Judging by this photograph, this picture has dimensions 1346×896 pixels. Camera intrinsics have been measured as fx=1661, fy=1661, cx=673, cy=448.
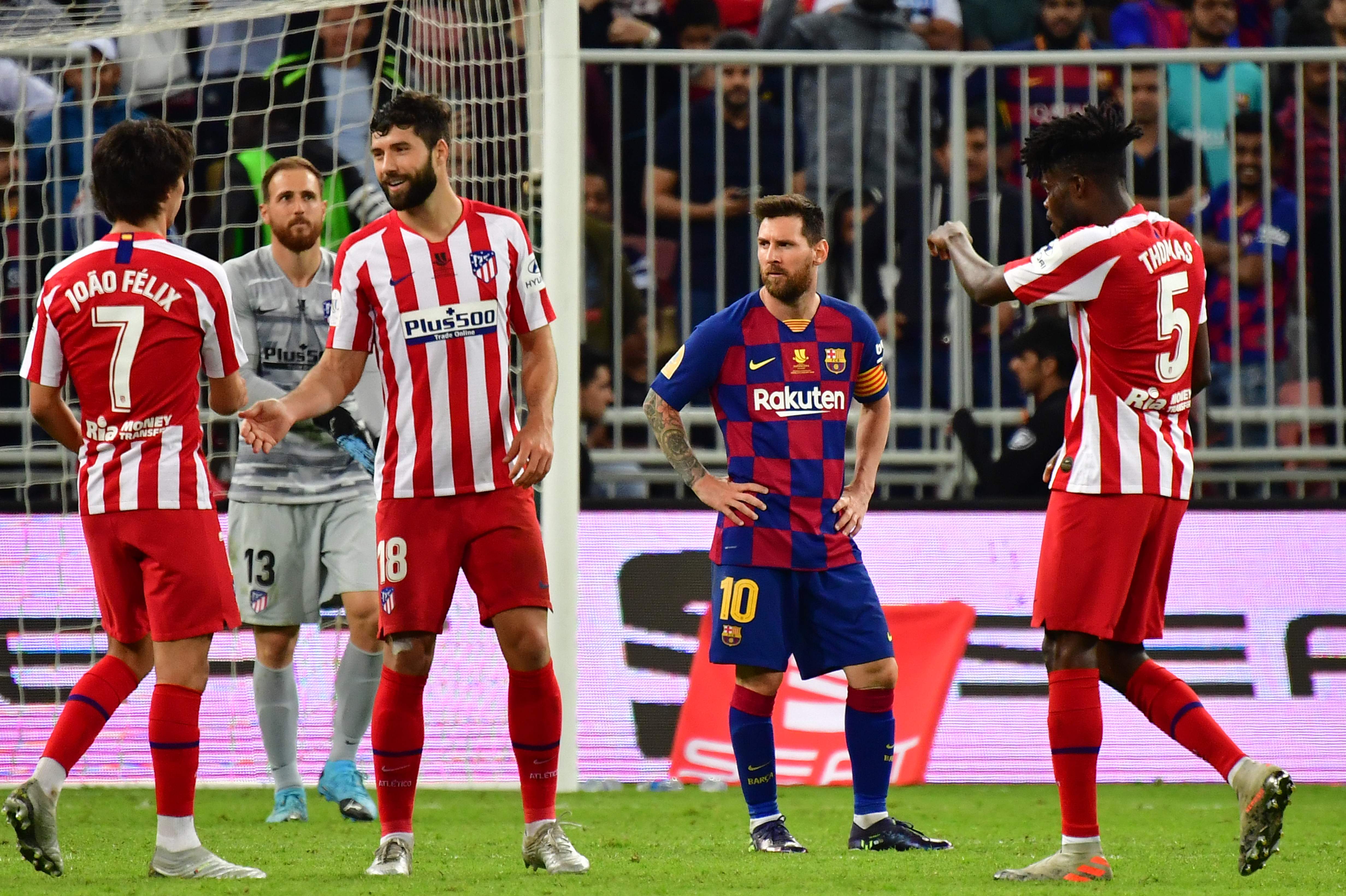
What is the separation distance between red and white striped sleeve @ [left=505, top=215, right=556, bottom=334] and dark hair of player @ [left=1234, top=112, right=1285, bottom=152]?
4.65 m

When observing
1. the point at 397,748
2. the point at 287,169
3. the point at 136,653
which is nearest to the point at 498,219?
the point at 397,748

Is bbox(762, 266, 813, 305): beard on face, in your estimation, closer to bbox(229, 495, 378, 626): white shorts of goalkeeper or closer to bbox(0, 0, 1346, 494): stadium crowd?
bbox(229, 495, 378, 626): white shorts of goalkeeper

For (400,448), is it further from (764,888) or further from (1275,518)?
(1275,518)

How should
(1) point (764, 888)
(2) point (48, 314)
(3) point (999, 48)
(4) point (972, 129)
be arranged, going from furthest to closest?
(3) point (999, 48) < (4) point (972, 129) < (2) point (48, 314) < (1) point (764, 888)

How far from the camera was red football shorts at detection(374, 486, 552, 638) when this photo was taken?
15.3 feet

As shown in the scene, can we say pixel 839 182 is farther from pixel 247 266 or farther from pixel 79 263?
pixel 79 263

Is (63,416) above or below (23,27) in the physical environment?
below

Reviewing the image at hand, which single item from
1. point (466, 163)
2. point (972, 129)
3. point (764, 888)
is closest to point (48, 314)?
point (764, 888)

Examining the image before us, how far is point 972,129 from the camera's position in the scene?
8133 mm

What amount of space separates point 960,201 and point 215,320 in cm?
440

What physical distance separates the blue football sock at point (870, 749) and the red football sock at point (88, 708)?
2208 millimetres

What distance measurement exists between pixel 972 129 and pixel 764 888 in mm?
4840

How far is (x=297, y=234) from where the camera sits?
6.38 m

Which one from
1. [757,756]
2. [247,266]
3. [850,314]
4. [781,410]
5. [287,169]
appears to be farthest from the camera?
[247,266]
